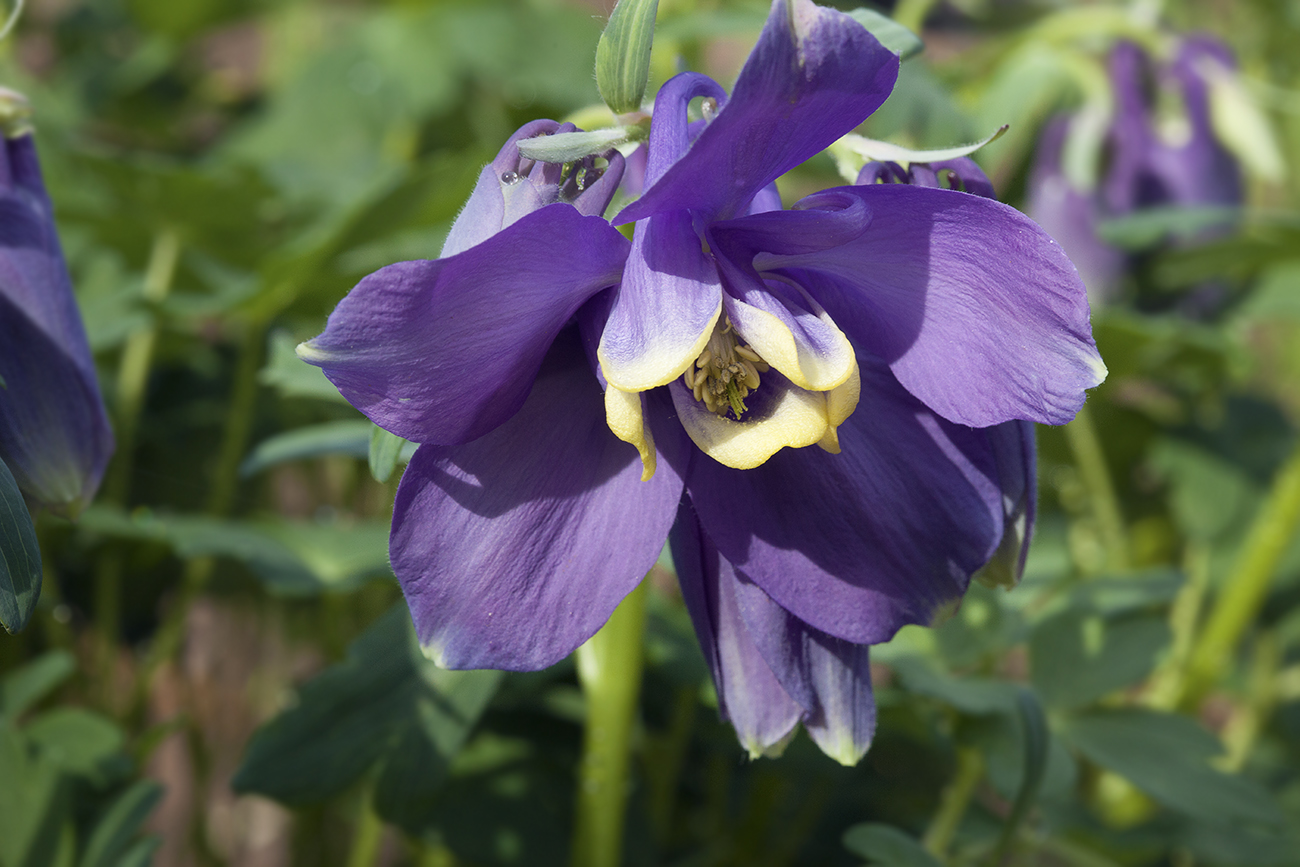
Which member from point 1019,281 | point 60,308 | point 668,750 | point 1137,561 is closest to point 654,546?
point 1019,281

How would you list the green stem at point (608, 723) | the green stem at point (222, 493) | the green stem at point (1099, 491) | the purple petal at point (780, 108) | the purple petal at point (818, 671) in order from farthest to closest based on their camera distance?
the green stem at point (1099, 491) < the green stem at point (222, 493) < the green stem at point (608, 723) < the purple petal at point (818, 671) < the purple petal at point (780, 108)

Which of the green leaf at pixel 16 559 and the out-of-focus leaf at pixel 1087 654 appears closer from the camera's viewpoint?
the green leaf at pixel 16 559

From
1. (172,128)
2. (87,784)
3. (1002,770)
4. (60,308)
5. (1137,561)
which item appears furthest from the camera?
(172,128)

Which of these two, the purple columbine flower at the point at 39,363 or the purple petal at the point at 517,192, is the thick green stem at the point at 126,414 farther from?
the purple petal at the point at 517,192

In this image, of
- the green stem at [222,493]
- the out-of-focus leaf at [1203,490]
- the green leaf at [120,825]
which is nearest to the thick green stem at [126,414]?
the green stem at [222,493]

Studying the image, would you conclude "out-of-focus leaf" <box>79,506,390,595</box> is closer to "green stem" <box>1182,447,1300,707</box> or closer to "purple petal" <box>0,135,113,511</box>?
"purple petal" <box>0,135,113,511</box>

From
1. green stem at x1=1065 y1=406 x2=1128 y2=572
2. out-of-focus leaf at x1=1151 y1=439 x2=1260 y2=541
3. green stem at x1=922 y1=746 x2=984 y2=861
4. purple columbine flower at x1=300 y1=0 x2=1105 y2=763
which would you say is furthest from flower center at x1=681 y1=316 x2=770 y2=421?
out-of-focus leaf at x1=1151 y1=439 x2=1260 y2=541

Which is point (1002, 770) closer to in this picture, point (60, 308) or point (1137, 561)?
point (60, 308)
